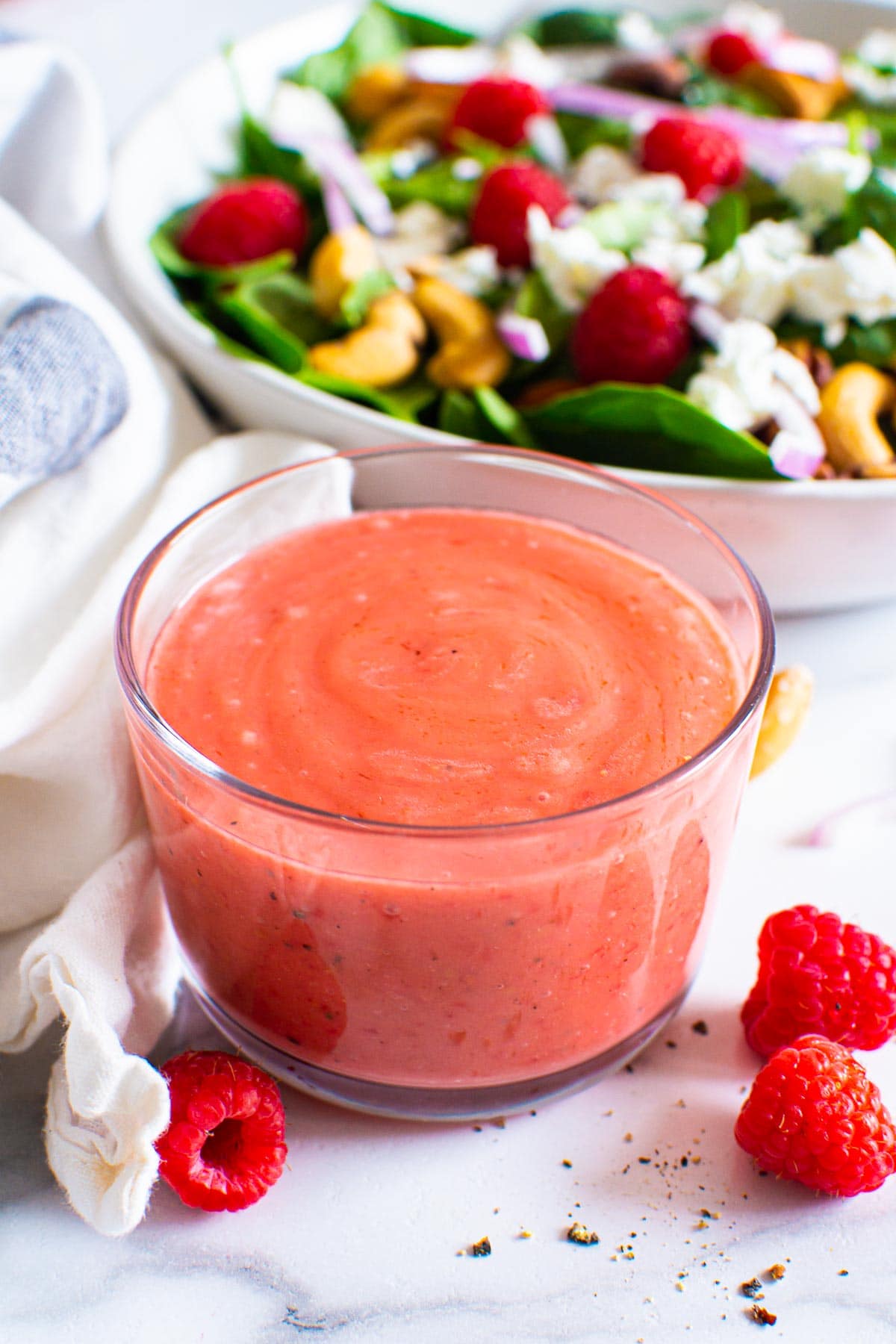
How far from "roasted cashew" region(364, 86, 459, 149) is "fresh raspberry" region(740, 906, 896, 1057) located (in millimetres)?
1644

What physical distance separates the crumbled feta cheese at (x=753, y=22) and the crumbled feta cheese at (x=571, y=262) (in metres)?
1.04

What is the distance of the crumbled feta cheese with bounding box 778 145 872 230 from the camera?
6.22 feet

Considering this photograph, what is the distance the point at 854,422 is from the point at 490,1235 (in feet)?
3.39

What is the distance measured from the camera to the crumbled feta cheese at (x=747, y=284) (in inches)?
68.2

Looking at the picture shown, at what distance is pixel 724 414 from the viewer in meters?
1.58

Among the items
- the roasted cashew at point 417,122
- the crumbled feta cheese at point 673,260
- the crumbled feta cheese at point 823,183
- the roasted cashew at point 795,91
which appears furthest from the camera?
the roasted cashew at point 795,91

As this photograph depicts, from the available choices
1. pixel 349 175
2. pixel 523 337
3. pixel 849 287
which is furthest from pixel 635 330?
pixel 349 175

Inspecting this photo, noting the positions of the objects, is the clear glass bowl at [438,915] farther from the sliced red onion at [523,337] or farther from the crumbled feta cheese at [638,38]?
the crumbled feta cheese at [638,38]

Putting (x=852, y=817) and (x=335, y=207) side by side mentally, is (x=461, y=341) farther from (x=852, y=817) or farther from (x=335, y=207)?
(x=852, y=817)

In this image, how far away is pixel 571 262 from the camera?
179 centimetres

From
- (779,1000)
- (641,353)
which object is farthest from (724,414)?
(779,1000)

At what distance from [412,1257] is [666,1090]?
27 cm

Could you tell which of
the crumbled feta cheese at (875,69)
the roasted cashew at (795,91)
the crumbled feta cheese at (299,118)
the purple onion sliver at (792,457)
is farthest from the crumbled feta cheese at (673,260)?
the crumbled feta cheese at (875,69)

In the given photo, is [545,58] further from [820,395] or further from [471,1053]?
[471,1053]
